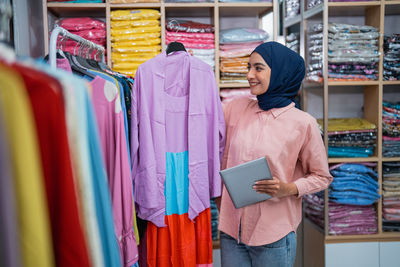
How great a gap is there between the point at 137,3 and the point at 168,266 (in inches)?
62.5

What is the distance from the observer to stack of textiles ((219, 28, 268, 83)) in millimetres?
2479

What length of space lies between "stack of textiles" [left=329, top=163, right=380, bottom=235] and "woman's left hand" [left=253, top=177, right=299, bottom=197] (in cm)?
109

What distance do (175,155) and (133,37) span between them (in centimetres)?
105

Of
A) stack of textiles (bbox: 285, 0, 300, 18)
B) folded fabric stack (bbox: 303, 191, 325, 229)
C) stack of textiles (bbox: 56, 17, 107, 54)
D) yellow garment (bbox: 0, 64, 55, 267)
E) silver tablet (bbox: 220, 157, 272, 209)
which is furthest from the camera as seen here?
stack of textiles (bbox: 285, 0, 300, 18)

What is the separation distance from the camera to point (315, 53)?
262cm

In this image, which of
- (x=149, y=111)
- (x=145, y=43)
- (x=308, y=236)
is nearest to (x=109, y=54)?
(x=145, y=43)

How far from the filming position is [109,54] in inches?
93.4

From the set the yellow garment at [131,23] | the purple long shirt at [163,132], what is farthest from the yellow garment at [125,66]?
the purple long shirt at [163,132]

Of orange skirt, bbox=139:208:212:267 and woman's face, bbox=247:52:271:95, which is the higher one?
woman's face, bbox=247:52:271:95

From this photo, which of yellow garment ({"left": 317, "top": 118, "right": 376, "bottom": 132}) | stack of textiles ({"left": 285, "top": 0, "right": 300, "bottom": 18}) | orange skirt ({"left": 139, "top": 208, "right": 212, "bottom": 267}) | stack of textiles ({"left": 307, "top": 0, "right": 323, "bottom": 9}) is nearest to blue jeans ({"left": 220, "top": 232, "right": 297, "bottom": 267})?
orange skirt ({"left": 139, "top": 208, "right": 212, "bottom": 267})

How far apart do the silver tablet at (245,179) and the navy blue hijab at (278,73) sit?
0.99ft

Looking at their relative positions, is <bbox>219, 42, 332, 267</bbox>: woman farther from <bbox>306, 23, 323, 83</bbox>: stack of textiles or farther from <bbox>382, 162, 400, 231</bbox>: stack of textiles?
<bbox>382, 162, 400, 231</bbox>: stack of textiles

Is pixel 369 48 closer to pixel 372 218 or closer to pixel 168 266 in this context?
pixel 372 218

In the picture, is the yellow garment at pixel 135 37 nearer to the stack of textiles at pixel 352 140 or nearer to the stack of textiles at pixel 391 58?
the stack of textiles at pixel 352 140
